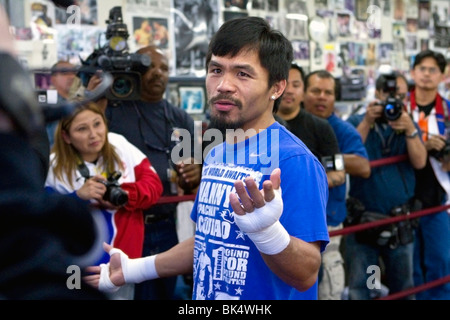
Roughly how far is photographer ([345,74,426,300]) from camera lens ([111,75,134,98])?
4.33 ft

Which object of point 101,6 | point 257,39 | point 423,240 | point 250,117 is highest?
point 101,6

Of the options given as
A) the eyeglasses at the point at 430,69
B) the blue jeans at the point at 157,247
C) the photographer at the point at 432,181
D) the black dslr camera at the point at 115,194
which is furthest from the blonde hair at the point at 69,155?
the eyeglasses at the point at 430,69

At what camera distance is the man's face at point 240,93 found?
1.62 meters

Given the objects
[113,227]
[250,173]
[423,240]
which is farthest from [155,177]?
[423,240]

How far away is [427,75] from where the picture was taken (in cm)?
383

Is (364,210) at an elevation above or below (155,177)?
below

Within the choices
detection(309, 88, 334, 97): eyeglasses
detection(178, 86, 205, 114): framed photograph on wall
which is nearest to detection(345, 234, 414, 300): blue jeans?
Result: detection(309, 88, 334, 97): eyeglasses

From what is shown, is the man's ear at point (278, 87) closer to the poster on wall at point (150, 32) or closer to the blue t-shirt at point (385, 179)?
the blue t-shirt at point (385, 179)
